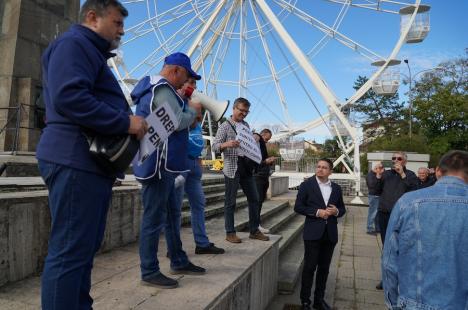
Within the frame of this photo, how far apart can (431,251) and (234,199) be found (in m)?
2.87

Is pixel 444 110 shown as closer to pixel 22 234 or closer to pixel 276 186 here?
pixel 276 186

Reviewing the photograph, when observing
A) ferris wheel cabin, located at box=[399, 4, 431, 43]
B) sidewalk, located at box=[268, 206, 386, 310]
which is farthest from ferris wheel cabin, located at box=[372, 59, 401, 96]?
sidewalk, located at box=[268, 206, 386, 310]

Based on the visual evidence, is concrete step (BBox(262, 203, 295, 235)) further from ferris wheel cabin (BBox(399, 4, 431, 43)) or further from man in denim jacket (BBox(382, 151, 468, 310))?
ferris wheel cabin (BBox(399, 4, 431, 43))

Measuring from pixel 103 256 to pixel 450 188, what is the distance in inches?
120

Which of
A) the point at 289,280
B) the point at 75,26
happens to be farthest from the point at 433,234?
the point at 289,280

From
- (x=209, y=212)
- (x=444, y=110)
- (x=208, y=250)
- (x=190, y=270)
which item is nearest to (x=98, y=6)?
(x=190, y=270)

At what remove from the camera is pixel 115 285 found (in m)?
3.23

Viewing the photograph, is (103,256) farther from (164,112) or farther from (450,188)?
(450,188)

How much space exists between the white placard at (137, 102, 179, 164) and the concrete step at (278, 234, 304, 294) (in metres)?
3.52

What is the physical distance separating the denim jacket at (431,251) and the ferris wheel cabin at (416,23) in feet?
73.7

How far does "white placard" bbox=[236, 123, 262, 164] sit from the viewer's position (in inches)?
203

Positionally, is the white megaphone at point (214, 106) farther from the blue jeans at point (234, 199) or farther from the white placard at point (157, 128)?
the white placard at point (157, 128)

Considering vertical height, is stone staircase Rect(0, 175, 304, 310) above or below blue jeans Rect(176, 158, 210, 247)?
below

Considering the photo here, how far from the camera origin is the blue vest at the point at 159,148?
3.09 metres
